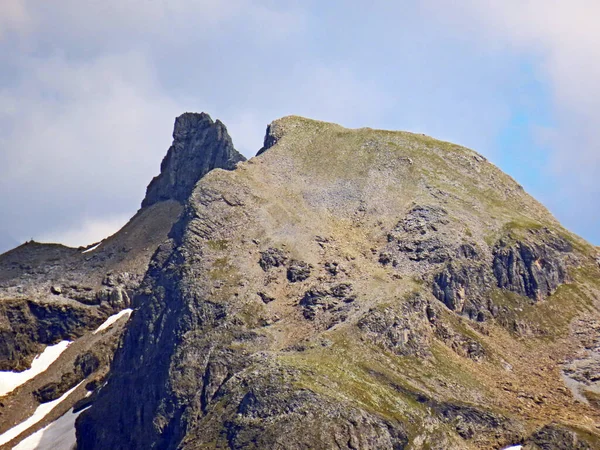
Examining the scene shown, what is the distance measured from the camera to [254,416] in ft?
617

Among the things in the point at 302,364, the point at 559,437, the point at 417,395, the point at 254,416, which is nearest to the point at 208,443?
the point at 254,416

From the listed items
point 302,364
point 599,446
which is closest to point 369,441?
point 302,364

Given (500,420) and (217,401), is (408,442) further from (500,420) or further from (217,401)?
(217,401)

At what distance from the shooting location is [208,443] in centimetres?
18750

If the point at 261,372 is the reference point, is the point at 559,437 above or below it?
below

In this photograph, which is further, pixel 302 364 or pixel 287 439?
pixel 302 364

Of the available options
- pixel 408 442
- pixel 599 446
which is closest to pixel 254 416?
pixel 408 442

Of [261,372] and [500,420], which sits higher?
[261,372]

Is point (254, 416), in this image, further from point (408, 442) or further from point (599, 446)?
point (599, 446)

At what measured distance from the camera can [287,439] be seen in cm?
18350

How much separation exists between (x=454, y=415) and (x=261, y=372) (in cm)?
2866

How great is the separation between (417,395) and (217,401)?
29.2 metres

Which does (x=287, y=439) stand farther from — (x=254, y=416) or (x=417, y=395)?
(x=417, y=395)

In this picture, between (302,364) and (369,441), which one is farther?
(302,364)
